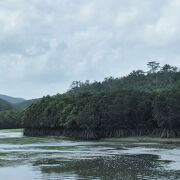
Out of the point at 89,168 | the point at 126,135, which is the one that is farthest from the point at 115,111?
the point at 89,168

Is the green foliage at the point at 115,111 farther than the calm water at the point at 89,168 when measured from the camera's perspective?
Yes

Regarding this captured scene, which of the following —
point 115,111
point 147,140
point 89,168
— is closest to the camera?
point 89,168

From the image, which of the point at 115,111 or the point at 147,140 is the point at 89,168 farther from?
the point at 115,111

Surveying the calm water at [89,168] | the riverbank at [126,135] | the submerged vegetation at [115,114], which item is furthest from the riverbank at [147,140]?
the calm water at [89,168]

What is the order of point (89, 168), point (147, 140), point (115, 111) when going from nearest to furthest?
1. point (89, 168)
2. point (147, 140)
3. point (115, 111)

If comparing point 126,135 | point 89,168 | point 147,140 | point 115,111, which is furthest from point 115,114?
point 89,168

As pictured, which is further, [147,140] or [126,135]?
Result: [126,135]

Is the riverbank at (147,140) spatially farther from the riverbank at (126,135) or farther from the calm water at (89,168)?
the calm water at (89,168)

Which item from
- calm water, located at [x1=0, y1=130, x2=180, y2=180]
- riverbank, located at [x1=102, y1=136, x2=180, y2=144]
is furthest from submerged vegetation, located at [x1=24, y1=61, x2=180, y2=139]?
calm water, located at [x1=0, y1=130, x2=180, y2=180]

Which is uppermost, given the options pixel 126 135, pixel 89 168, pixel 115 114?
pixel 115 114

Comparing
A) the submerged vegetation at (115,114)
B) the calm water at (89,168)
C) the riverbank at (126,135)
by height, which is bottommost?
the calm water at (89,168)

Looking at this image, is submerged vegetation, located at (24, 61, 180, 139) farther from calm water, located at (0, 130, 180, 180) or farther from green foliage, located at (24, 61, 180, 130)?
calm water, located at (0, 130, 180, 180)

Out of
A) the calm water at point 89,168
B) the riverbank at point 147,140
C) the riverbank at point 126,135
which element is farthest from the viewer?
the riverbank at point 126,135

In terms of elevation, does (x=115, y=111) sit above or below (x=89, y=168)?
above
